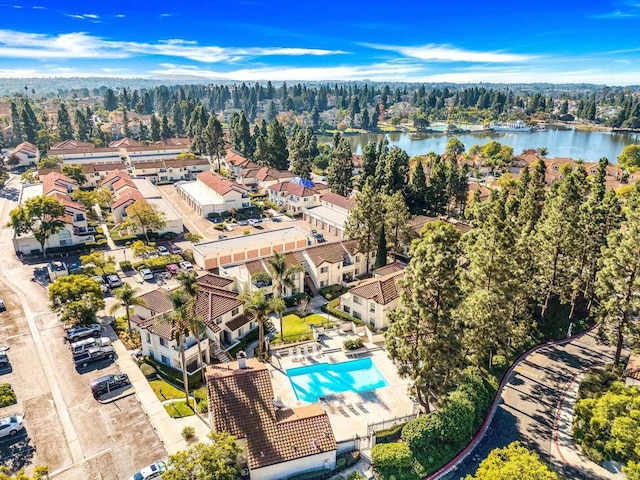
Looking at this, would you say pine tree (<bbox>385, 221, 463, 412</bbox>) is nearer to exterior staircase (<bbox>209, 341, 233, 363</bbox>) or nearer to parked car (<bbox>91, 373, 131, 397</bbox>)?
exterior staircase (<bbox>209, 341, 233, 363</bbox>)

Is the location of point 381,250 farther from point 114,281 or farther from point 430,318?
point 114,281

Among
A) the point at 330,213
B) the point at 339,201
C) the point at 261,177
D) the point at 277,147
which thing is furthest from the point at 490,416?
the point at 277,147

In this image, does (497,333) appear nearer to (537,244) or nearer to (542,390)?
(542,390)

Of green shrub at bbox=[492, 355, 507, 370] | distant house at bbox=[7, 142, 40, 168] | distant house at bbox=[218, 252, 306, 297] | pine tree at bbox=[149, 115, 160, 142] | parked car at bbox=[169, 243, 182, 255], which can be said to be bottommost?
green shrub at bbox=[492, 355, 507, 370]

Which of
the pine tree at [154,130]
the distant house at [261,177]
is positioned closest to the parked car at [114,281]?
the distant house at [261,177]

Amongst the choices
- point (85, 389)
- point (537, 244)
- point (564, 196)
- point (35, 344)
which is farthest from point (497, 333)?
point (35, 344)

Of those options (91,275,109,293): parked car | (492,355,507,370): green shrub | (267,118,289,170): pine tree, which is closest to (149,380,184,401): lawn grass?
(91,275,109,293): parked car
